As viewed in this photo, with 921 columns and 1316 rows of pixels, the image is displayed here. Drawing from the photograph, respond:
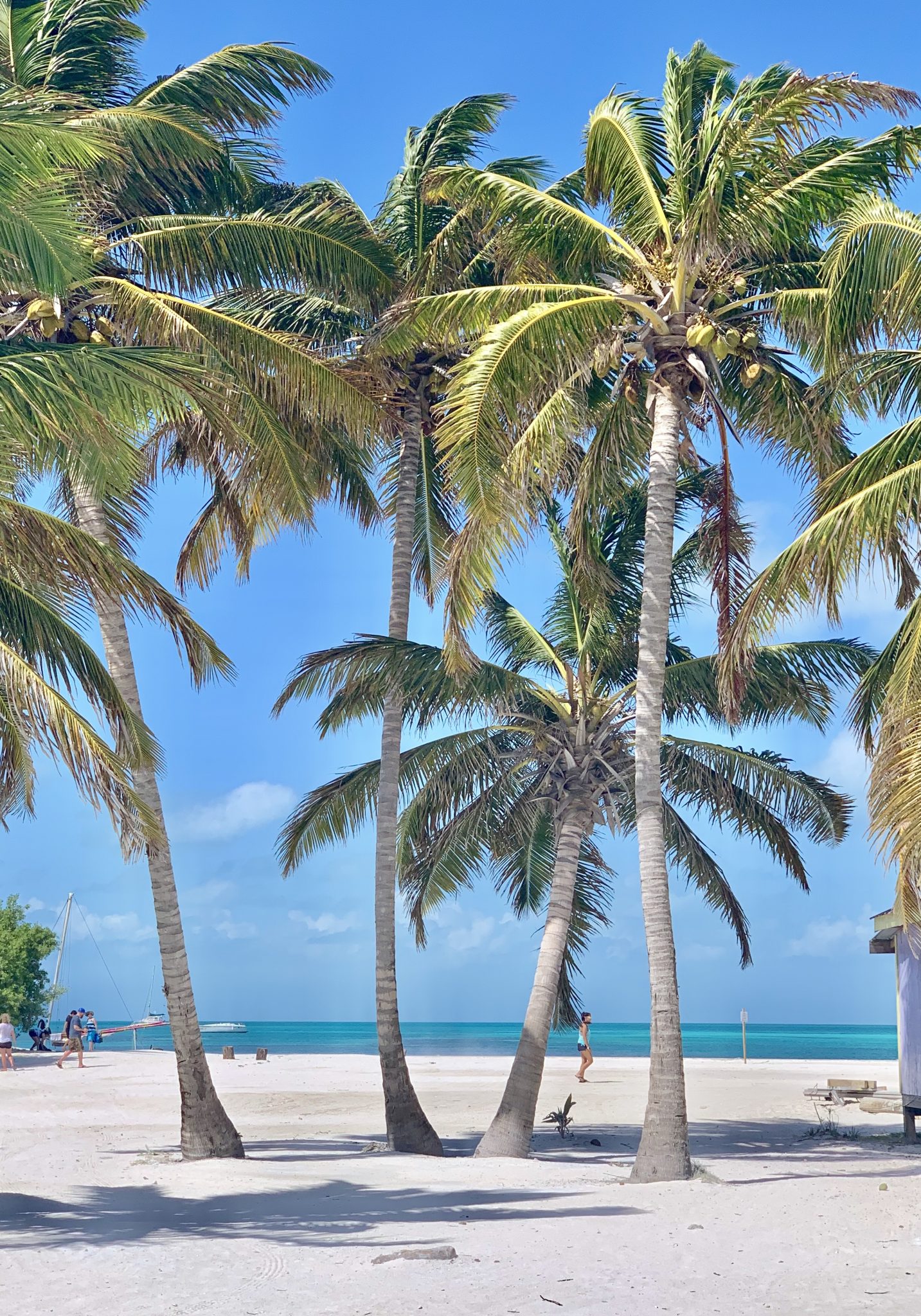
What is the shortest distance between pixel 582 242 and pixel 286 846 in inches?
328

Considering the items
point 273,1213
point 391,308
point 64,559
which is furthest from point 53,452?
point 273,1213

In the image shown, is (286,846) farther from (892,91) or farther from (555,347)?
(892,91)

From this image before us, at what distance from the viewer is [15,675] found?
9.40 m

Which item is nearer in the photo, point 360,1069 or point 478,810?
point 478,810

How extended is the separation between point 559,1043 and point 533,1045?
6588 cm

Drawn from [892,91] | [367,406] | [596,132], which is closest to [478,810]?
[367,406]

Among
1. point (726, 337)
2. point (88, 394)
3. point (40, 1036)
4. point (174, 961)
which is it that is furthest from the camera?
point (40, 1036)

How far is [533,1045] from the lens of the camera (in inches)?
579

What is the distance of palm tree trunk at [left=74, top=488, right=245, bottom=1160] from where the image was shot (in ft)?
44.6

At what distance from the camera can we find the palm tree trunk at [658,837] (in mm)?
11617

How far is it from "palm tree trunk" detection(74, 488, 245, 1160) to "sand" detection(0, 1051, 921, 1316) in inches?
16.8

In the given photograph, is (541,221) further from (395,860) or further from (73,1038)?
(73,1038)

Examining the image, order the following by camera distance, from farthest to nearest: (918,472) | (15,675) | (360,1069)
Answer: (360,1069) → (918,472) → (15,675)

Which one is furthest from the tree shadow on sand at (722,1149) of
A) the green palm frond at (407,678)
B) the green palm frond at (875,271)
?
the green palm frond at (875,271)
